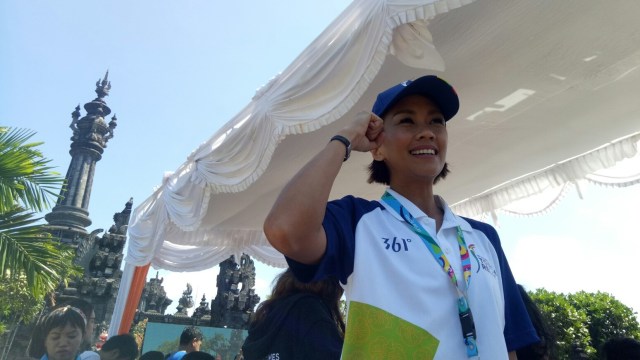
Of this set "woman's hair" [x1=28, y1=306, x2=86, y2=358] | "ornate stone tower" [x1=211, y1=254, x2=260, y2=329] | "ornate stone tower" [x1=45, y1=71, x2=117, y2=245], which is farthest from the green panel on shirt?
"ornate stone tower" [x1=45, y1=71, x2=117, y2=245]

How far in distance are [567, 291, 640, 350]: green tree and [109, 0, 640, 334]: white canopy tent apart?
27.1 feet

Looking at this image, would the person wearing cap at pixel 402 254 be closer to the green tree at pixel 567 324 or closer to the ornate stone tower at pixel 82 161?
the green tree at pixel 567 324

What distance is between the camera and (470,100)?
130 inches

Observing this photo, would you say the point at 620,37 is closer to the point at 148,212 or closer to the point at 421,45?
the point at 421,45

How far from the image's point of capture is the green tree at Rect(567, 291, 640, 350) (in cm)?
1033

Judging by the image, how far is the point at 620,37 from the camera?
107 inches

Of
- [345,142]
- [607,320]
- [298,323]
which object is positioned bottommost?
[298,323]

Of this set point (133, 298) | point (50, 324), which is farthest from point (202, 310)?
point (50, 324)

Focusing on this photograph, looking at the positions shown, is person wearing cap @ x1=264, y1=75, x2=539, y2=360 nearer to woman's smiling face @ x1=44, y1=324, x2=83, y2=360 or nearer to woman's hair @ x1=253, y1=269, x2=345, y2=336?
woman's hair @ x1=253, y1=269, x2=345, y2=336

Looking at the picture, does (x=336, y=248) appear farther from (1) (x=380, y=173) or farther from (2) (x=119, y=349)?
(2) (x=119, y=349)

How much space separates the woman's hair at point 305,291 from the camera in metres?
1.77

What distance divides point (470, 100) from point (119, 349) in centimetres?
424

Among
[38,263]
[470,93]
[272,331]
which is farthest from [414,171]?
[38,263]

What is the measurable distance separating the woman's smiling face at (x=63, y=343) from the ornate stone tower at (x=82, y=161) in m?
26.1
